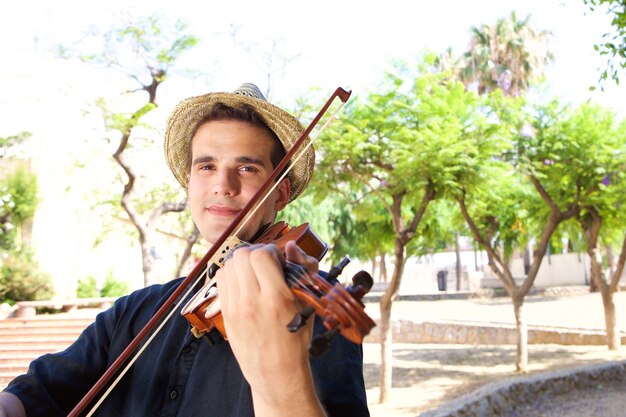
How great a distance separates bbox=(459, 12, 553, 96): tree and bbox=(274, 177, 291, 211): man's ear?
72.0 feet

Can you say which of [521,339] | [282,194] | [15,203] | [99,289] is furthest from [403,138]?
[15,203]

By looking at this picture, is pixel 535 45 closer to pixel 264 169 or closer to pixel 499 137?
pixel 499 137

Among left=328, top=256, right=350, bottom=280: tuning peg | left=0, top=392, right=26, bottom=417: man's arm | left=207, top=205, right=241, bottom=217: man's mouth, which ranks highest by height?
left=207, top=205, right=241, bottom=217: man's mouth

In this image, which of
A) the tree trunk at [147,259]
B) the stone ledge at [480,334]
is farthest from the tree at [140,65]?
→ the stone ledge at [480,334]

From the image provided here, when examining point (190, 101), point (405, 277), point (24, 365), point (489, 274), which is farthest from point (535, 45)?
point (190, 101)

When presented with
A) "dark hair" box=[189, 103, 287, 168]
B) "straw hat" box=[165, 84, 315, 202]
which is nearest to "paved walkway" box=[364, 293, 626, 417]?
"straw hat" box=[165, 84, 315, 202]

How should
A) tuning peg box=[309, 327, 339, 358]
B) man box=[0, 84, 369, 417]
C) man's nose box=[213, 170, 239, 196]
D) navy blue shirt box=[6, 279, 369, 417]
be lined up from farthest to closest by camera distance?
man's nose box=[213, 170, 239, 196] < navy blue shirt box=[6, 279, 369, 417] < man box=[0, 84, 369, 417] < tuning peg box=[309, 327, 339, 358]

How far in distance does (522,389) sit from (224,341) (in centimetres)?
742

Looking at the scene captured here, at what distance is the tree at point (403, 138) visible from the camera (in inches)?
341

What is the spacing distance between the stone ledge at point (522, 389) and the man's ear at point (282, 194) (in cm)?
467

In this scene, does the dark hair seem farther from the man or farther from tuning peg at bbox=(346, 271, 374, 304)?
tuning peg at bbox=(346, 271, 374, 304)

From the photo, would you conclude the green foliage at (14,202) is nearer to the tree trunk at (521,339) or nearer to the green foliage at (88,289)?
the green foliage at (88,289)

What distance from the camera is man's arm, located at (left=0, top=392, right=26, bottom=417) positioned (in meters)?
1.58

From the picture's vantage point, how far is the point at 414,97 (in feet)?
29.6
